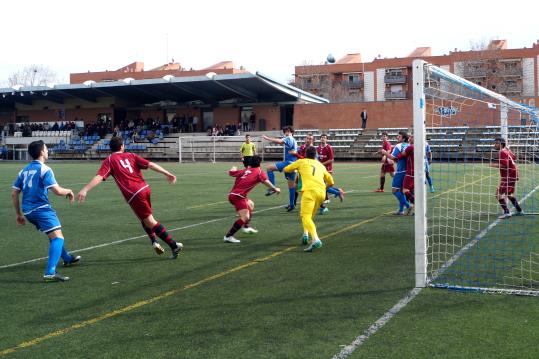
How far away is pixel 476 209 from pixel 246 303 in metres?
9.24

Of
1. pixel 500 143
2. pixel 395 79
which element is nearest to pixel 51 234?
pixel 500 143

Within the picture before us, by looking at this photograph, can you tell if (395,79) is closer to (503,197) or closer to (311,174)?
(503,197)

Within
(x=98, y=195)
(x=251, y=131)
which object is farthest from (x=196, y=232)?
(x=251, y=131)

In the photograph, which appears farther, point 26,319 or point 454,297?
point 454,297

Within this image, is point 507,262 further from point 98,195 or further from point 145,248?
point 98,195

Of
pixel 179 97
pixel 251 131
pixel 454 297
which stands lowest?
pixel 454 297

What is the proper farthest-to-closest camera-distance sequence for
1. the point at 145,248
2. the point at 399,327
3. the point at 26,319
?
the point at 145,248 < the point at 26,319 < the point at 399,327

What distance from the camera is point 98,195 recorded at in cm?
1898

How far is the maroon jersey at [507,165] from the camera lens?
1221cm

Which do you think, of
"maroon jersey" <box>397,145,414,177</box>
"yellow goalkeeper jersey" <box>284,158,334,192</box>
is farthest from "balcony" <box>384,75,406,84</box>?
"yellow goalkeeper jersey" <box>284,158,334,192</box>

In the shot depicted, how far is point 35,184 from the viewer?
7598 mm

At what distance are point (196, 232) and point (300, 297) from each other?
16.8 feet

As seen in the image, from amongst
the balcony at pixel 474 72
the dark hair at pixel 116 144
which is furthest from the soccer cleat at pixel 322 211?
the balcony at pixel 474 72

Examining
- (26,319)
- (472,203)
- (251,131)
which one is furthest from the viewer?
(251,131)
